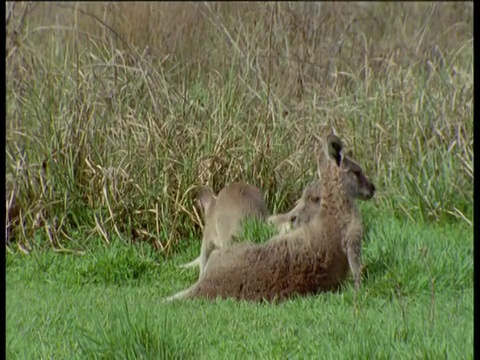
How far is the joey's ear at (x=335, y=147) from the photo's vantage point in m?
5.98

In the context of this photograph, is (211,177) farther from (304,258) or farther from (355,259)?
(355,259)

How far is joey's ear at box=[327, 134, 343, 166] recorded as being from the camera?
598cm

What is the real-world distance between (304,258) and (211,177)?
4.16 feet

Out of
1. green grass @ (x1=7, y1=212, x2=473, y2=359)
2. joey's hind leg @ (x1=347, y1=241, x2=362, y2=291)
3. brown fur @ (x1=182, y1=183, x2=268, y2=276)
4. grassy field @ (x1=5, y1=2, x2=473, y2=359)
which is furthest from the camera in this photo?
brown fur @ (x1=182, y1=183, x2=268, y2=276)

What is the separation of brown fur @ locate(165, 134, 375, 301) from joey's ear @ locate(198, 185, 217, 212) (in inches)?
21.5

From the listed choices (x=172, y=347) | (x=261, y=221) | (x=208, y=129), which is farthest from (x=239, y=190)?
(x=172, y=347)

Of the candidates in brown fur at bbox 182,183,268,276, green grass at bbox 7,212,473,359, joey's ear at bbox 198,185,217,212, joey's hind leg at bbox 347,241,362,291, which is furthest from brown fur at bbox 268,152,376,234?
joey's hind leg at bbox 347,241,362,291

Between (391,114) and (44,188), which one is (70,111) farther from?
(391,114)

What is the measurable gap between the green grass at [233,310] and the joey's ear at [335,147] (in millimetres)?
740

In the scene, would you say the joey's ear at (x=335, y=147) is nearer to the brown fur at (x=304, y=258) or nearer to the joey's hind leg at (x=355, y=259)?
the brown fur at (x=304, y=258)

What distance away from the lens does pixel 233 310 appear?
5688mm

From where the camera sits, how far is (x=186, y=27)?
1004 centimetres

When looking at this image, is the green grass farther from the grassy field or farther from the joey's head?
the joey's head

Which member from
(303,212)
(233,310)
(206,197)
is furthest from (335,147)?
(233,310)
